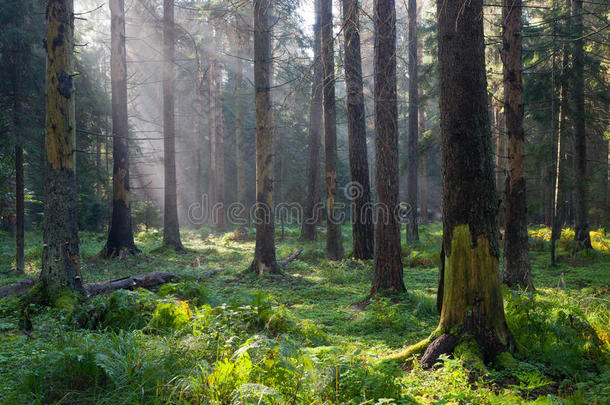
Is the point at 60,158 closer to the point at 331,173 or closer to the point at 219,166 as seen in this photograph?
the point at 331,173

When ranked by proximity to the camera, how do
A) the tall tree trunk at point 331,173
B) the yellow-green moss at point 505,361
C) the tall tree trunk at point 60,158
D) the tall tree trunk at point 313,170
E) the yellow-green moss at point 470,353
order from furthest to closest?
the tall tree trunk at point 313,170 → the tall tree trunk at point 331,173 → the tall tree trunk at point 60,158 → the yellow-green moss at point 505,361 → the yellow-green moss at point 470,353

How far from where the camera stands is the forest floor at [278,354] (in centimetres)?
332

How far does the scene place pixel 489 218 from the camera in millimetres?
4340

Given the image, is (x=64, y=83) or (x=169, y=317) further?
(x=64, y=83)

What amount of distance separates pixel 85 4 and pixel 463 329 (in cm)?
2289

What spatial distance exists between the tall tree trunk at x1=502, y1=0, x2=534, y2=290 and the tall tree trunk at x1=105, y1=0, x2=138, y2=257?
11259 mm

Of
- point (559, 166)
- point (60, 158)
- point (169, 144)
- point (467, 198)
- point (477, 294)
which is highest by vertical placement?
point (169, 144)

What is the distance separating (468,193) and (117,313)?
4.61 m

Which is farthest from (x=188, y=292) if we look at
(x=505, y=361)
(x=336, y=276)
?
(x=505, y=361)

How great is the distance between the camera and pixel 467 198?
435cm

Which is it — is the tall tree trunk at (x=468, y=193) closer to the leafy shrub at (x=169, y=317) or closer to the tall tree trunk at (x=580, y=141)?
the leafy shrub at (x=169, y=317)

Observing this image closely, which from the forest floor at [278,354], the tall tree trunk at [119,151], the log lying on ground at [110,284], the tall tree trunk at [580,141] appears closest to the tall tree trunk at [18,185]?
the tall tree trunk at [119,151]

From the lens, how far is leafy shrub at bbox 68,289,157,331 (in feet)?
17.1

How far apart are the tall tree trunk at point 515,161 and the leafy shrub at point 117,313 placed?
704 centimetres
